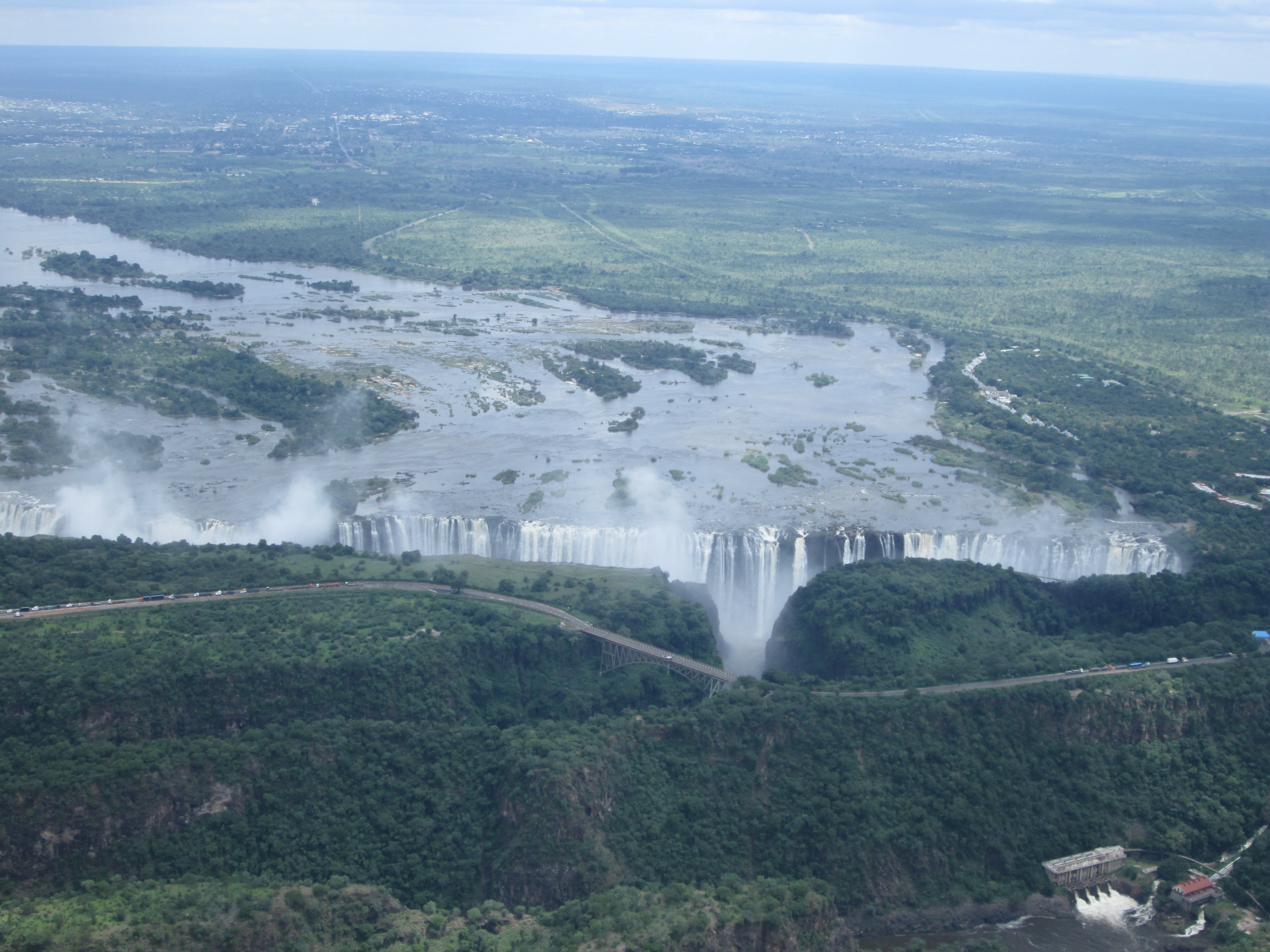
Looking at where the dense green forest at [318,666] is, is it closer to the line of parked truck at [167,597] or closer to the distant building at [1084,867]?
the line of parked truck at [167,597]

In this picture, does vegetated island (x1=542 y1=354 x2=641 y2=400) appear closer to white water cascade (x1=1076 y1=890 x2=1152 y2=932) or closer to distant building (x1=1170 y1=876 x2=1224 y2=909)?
white water cascade (x1=1076 y1=890 x2=1152 y2=932)

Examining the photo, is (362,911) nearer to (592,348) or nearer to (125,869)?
(125,869)

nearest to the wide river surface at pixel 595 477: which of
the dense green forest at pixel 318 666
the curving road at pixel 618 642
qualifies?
the curving road at pixel 618 642

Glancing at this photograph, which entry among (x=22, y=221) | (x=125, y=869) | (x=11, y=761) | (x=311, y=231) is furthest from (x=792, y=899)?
(x=22, y=221)

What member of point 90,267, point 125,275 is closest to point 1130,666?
point 125,275

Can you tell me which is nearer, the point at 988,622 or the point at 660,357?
the point at 988,622

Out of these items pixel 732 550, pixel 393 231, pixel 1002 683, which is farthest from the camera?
pixel 393 231

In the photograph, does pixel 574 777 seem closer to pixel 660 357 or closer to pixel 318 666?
pixel 318 666
